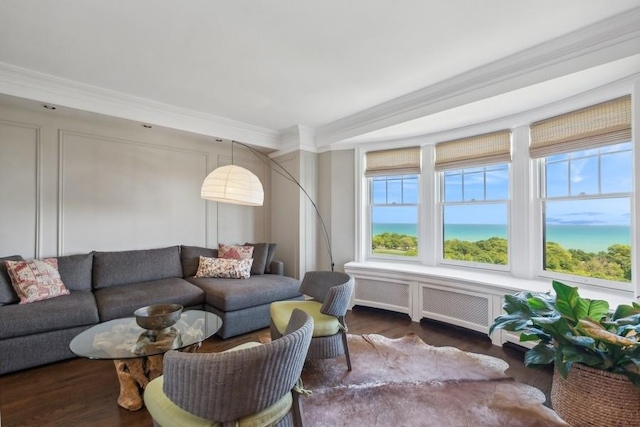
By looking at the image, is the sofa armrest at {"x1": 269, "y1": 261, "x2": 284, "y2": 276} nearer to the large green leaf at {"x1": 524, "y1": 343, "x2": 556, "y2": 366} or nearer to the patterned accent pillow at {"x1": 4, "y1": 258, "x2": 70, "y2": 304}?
the patterned accent pillow at {"x1": 4, "y1": 258, "x2": 70, "y2": 304}

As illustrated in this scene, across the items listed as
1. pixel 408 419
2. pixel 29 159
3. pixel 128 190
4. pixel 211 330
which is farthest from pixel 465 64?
pixel 29 159

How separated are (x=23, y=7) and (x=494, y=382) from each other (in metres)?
4.20

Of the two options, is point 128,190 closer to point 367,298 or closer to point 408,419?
point 367,298

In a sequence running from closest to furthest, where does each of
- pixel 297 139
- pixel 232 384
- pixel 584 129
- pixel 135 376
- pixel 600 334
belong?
1. pixel 232 384
2. pixel 600 334
3. pixel 135 376
4. pixel 584 129
5. pixel 297 139

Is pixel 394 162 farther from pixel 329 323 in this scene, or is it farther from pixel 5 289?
pixel 5 289

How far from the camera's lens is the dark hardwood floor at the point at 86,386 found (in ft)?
6.23

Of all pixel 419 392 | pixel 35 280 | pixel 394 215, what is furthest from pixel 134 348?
pixel 394 215

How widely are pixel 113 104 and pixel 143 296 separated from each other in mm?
2057

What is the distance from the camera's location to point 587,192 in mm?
2811

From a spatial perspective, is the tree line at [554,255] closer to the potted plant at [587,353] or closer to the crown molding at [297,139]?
the potted plant at [587,353]

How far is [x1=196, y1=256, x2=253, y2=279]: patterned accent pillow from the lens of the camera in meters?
3.78

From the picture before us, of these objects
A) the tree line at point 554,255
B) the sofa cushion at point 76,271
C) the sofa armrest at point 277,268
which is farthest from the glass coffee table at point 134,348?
the tree line at point 554,255

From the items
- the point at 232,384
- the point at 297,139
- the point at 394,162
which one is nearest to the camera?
the point at 232,384

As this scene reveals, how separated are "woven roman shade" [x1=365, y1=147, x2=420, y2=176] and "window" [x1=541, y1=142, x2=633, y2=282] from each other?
144 cm
